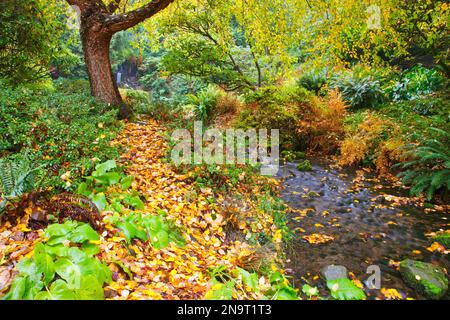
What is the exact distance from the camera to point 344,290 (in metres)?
3.20

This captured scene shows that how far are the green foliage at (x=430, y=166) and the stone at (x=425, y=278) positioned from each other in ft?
6.90

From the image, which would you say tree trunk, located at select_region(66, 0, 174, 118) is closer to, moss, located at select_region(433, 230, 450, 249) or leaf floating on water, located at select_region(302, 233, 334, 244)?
leaf floating on water, located at select_region(302, 233, 334, 244)

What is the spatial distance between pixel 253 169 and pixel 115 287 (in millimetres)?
4182

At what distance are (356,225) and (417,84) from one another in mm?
8165

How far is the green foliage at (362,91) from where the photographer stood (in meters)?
10.4

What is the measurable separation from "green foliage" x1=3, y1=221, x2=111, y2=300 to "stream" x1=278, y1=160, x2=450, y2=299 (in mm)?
2289

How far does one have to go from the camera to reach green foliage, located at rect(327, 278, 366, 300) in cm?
310

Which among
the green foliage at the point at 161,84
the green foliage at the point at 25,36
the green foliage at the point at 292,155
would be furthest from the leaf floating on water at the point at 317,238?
the green foliage at the point at 161,84

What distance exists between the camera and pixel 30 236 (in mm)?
2740

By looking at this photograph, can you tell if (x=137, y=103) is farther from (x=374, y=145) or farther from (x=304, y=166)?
(x=374, y=145)

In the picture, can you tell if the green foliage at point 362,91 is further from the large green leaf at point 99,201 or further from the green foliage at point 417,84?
the large green leaf at point 99,201

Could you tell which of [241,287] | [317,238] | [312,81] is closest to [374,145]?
[317,238]

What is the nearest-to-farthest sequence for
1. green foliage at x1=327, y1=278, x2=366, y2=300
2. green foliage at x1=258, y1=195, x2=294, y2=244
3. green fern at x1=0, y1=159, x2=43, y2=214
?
1. green fern at x1=0, y1=159, x2=43, y2=214
2. green foliage at x1=327, y1=278, x2=366, y2=300
3. green foliage at x1=258, y1=195, x2=294, y2=244

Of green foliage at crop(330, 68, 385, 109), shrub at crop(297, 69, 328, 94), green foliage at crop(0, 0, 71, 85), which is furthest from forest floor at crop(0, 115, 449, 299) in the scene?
shrub at crop(297, 69, 328, 94)
